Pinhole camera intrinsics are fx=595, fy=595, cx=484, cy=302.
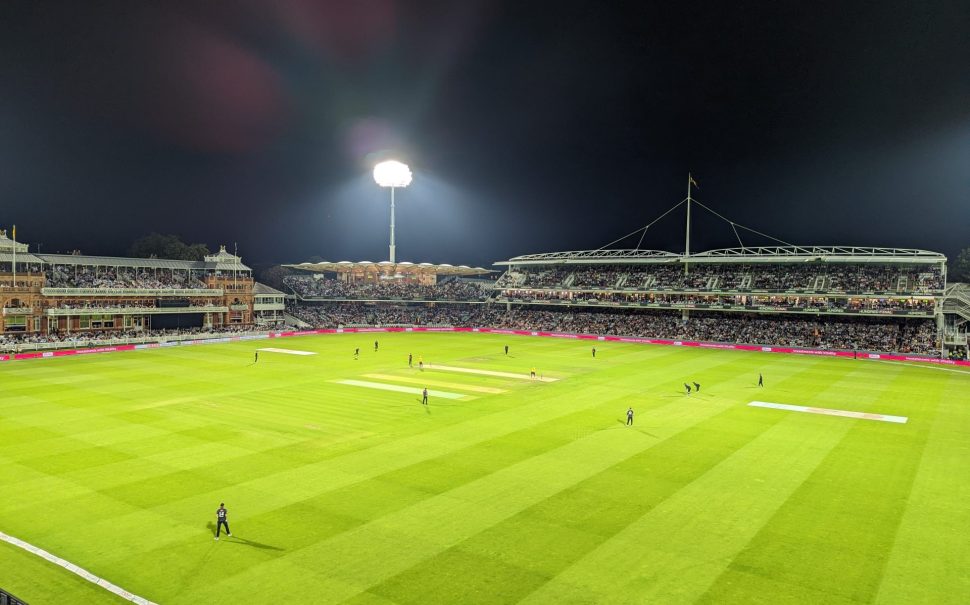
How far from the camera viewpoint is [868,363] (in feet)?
183

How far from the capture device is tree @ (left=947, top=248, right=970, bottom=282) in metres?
92.6

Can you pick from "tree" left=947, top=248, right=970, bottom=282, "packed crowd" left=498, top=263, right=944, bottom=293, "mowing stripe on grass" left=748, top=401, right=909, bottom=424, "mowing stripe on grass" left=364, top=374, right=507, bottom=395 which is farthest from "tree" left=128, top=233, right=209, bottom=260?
"tree" left=947, top=248, right=970, bottom=282

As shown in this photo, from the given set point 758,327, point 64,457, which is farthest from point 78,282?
point 758,327

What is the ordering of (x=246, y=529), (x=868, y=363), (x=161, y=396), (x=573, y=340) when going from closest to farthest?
(x=246, y=529)
(x=161, y=396)
(x=868, y=363)
(x=573, y=340)

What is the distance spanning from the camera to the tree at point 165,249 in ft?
345

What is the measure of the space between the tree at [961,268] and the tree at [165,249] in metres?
125

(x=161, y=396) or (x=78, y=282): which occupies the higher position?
(x=78, y=282)

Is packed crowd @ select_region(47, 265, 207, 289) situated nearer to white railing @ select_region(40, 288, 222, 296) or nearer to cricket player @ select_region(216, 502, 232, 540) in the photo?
white railing @ select_region(40, 288, 222, 296)

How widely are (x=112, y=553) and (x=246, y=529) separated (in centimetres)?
315

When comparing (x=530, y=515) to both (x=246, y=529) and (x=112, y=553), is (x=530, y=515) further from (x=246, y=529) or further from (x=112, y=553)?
(x=112, y=553)

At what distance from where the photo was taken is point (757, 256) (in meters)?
74.0

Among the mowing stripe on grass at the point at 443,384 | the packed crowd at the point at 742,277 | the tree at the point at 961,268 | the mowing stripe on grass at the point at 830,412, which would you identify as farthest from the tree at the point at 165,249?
the tree at the point at 961,268

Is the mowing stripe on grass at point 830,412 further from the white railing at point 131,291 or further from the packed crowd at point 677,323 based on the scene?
the white railing at point 131,291

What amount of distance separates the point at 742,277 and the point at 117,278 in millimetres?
79969
